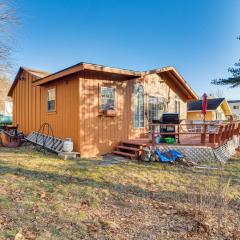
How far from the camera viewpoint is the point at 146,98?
11062mm

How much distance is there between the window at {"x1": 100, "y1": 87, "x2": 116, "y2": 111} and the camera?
8930mm

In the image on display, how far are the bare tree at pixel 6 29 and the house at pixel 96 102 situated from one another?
56.9 inches

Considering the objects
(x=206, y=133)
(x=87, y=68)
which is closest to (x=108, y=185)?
(x=87, y=68)

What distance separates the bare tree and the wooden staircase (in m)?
6.16

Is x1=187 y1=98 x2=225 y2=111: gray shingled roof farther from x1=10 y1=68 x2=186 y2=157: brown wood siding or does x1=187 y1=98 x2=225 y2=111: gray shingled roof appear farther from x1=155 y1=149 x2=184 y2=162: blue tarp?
x1=155 y1=149 x2=184 y2=162: blue tarp

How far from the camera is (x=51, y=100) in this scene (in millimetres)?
10156

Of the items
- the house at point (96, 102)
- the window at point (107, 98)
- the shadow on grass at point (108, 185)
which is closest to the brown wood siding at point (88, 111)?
the house at point (96, 102)

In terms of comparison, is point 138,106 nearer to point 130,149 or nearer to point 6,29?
point 130,149

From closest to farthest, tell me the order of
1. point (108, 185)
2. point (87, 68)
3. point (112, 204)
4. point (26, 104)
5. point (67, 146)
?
point (112, 204), point (108, 185), point (87, 68), point (67, 146), point (26, 104)

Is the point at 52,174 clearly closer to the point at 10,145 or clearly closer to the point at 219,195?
the point at 219,195

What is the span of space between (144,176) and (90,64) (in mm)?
3904

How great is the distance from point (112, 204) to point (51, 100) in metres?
6.77

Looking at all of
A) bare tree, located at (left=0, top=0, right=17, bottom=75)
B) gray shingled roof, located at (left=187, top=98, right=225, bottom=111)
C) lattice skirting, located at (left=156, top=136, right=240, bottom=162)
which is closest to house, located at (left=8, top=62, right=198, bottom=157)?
bare tree, located at (left=0, top=0, right=17, bottom=75)

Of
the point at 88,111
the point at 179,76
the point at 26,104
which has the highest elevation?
the point at 179,76
